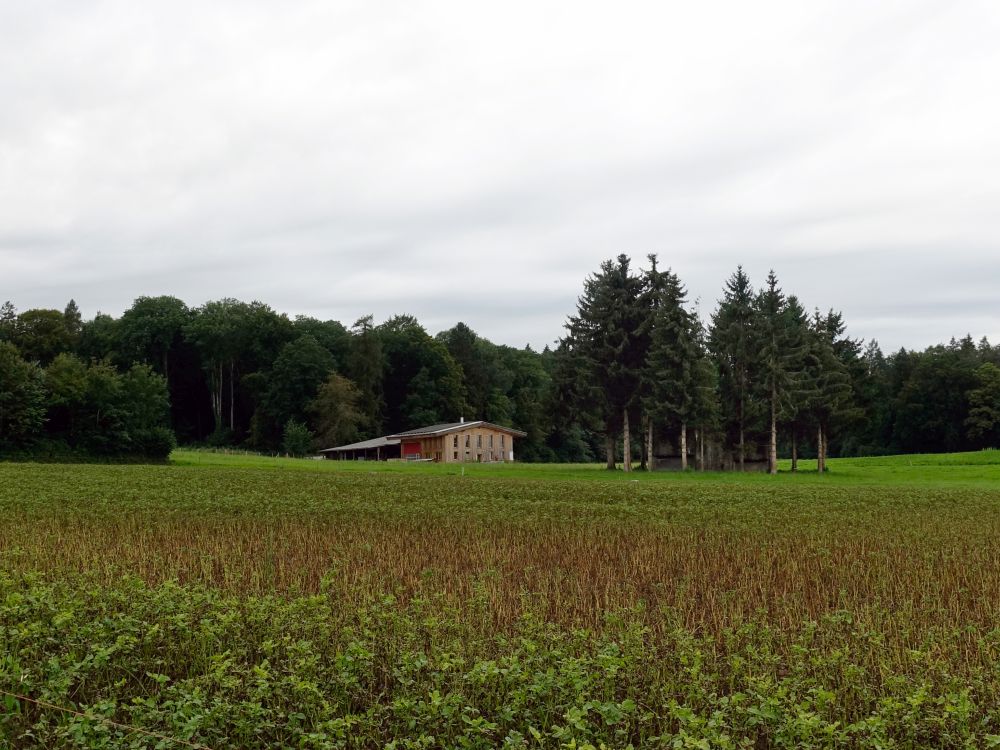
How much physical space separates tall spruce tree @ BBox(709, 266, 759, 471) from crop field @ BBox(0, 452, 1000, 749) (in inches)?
1630

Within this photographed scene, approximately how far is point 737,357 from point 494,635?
2138 inches

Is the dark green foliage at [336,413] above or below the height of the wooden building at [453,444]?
above

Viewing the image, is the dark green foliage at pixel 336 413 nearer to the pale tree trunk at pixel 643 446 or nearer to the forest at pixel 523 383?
the forest at pixel 523 383

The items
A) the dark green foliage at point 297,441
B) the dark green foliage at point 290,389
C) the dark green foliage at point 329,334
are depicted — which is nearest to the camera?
the dark green foliage at point 297,441

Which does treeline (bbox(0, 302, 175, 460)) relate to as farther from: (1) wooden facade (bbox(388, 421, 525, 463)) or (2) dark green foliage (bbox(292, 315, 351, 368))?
(2) dark green foliage (bbox(292, 315, 351, 368))

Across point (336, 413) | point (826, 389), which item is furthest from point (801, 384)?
point (336, 413)

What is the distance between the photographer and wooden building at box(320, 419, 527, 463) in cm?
8381

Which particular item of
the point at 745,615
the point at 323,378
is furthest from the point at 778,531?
the point at 323,378

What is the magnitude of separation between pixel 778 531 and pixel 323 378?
88.5m

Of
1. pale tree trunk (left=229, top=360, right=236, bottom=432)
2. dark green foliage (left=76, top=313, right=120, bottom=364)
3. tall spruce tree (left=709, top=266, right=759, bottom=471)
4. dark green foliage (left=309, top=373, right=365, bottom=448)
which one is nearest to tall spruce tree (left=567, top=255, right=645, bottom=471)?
tall spruce tree (left=709, top=266, right=759, bottom=471)

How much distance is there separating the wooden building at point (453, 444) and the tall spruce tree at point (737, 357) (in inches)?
1129

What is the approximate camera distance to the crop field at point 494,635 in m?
6.59

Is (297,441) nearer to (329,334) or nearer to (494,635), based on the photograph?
(329,334)

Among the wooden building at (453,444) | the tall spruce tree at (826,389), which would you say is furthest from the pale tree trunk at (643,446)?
the wooden building at (453,444)
